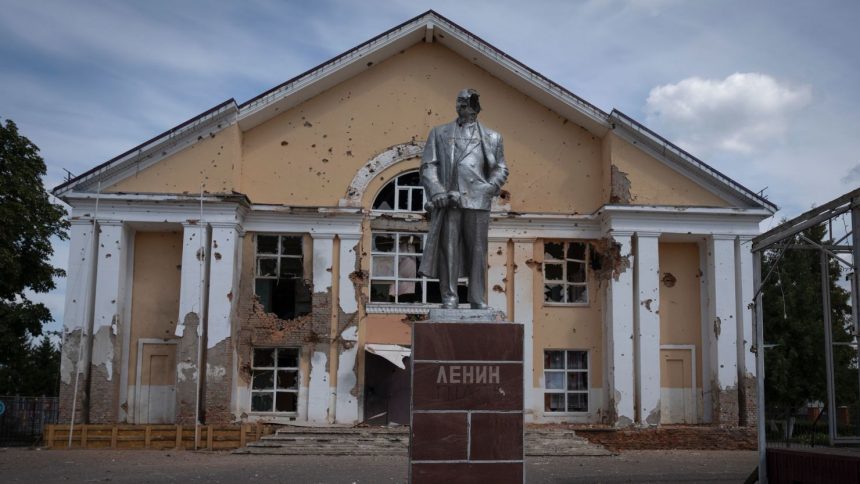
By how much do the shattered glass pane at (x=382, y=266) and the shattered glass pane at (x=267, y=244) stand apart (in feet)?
7.54

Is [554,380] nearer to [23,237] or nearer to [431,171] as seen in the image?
[431,171]

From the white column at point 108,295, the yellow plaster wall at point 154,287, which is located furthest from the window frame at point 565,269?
the white column at point 108,295

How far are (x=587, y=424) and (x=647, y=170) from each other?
233 inches

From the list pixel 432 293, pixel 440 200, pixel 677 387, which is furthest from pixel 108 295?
pixel 677 387

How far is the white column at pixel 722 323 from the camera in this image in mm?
20156

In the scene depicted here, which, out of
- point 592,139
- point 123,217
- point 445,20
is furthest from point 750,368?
point 123,217

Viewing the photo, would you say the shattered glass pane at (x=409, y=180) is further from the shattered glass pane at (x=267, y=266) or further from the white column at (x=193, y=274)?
the white column at (x=193, y=274)

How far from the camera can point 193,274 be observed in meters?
19.8

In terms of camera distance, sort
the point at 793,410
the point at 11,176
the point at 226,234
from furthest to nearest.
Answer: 1. the point at 793,410
2. the point at 11,176
3. the point at 226,234

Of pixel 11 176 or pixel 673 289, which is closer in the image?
pixel 673 289

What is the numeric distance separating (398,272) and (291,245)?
2.53 m

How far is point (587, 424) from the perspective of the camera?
20531 mm

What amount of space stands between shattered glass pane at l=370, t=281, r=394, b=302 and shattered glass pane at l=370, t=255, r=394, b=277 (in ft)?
0.61

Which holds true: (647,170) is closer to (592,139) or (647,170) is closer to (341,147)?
(592,139)
